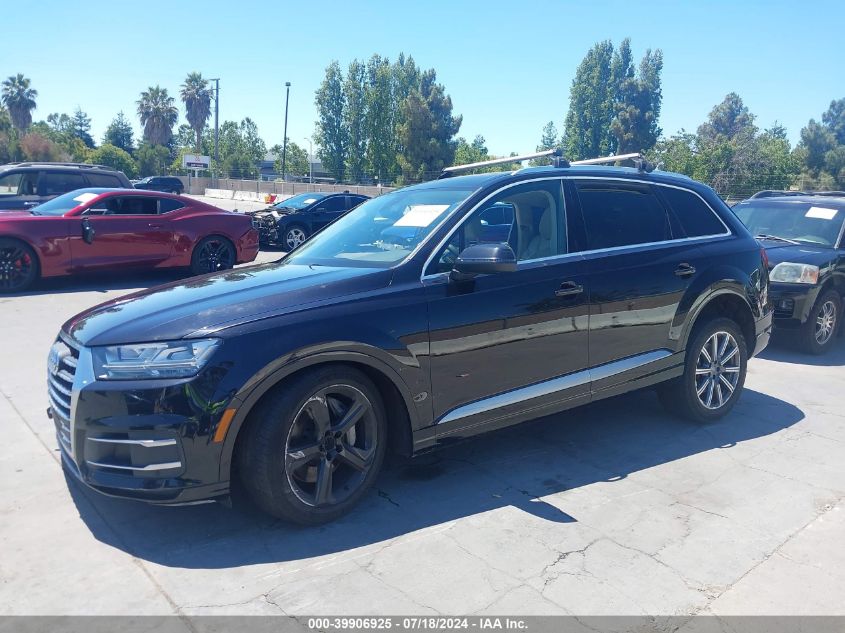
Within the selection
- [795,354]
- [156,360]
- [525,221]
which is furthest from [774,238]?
[156,360]

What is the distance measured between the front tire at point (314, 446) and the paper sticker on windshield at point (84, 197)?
27.4 feet

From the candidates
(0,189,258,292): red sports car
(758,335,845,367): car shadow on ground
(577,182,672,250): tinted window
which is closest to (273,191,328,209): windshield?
(0,189,258,292): red sports car

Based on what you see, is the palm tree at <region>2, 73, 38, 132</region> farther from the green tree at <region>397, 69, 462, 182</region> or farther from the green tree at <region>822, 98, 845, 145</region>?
the green tree at <region>822, 98, 845, 145</region>

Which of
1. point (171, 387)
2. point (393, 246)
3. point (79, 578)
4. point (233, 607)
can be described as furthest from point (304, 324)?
point (79, 578)

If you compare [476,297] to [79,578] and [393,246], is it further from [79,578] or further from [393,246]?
[79,578]

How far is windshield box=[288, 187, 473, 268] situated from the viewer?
410 cm

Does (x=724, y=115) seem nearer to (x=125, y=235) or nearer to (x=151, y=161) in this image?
(x=151, y=161)

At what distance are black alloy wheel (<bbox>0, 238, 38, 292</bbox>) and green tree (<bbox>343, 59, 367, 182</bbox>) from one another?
206 ft

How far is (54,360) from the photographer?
12.1ft

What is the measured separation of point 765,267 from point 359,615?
4433 millimetres

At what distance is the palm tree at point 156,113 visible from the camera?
83.2m

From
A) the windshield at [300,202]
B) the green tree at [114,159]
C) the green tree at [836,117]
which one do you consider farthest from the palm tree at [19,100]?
the green tree at [836,117]

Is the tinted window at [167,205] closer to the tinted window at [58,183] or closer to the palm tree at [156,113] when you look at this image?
the tinted window at [58,183]

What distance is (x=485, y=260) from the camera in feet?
12.3
